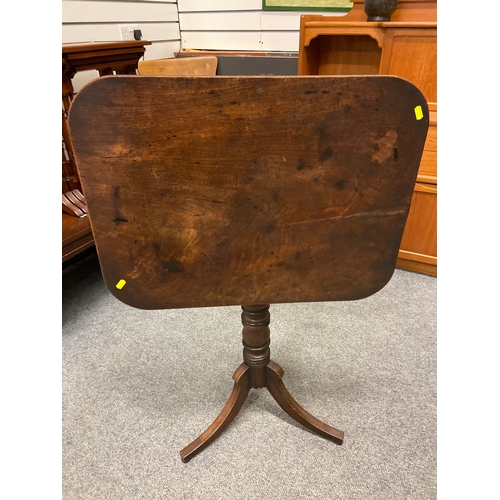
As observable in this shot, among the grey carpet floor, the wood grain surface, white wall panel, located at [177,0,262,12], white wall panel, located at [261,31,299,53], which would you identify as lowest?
the grey carpet floor

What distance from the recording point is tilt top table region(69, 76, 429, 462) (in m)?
0.68

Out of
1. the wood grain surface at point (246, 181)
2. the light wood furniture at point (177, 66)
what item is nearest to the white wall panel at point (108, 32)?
the light wood furniture at point (177, 66)

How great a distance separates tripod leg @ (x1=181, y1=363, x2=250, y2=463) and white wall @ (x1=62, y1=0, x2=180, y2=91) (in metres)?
1.75

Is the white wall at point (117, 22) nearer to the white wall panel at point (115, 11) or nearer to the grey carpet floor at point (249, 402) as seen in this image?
the white wall panel at point (115, 11)

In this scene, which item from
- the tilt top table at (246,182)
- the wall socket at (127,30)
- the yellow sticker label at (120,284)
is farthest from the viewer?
the wall socket at (127,30)

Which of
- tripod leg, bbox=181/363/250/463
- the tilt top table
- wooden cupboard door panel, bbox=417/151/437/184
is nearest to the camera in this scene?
the tilt top table

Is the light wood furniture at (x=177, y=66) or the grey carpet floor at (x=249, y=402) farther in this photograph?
the light wood furniture at (x=177, y=66)

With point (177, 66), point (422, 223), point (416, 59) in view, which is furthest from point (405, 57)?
point (177, 66)

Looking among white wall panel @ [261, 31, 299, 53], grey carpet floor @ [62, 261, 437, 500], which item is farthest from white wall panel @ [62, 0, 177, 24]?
grey carpet floor @ [62, 261, 437, 500]

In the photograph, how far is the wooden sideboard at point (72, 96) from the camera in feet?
5.43

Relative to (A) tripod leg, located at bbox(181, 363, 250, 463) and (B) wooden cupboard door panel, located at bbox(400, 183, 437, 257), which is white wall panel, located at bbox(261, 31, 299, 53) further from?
(A) tripod leg, located at bbox(181, 363, 250, 463)

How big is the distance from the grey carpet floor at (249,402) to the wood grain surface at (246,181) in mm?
645

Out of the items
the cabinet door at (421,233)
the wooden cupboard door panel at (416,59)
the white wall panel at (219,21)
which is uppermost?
the white wall panel at (219,21)

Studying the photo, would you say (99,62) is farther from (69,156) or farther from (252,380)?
(252,380)
